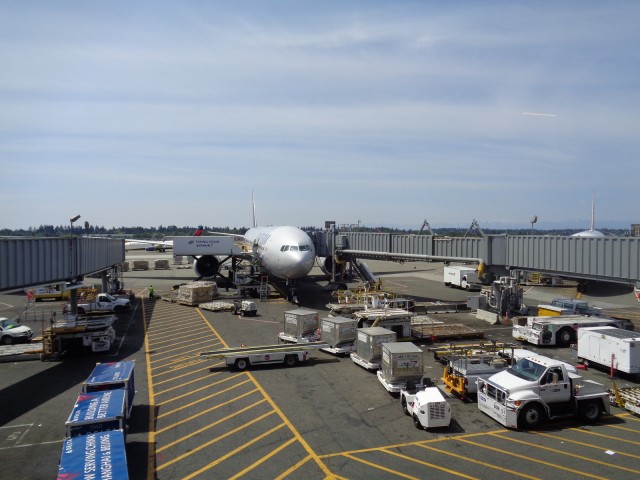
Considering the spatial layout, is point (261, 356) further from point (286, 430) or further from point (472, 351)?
point (472, 351)

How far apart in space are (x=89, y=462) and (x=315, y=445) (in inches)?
293

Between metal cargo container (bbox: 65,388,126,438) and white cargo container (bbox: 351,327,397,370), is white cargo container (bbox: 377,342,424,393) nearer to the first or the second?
white cargo container (bbox: 351,327,397,370)

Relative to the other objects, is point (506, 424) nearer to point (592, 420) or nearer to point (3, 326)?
point (592, 420)

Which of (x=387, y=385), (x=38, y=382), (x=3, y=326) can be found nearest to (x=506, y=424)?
(x=387, y=385)

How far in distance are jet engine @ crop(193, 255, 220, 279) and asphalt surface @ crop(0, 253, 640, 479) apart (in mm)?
30774

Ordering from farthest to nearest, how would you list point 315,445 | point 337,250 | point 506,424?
point 337,250 → point 506,424 → point 315,445

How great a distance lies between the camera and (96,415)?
15.5m

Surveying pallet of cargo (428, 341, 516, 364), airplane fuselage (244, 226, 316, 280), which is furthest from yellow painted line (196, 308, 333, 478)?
airplane fuselage (244, 226, 316, 280)

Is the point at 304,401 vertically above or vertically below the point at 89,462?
below

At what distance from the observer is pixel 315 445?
664 inches

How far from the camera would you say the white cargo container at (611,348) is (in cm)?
2420

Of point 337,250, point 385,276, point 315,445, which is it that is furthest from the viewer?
point 385,276

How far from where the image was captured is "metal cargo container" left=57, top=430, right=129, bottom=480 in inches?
468

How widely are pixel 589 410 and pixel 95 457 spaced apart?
17707 mm
